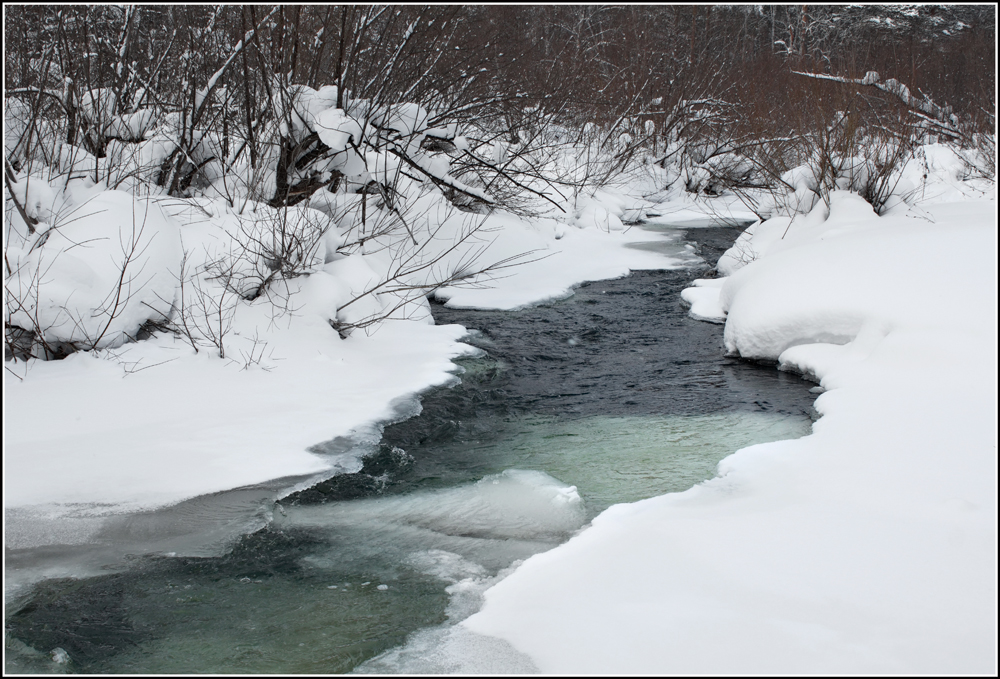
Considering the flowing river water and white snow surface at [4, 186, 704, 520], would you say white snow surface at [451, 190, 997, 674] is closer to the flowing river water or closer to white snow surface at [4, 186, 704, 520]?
the flowing river water

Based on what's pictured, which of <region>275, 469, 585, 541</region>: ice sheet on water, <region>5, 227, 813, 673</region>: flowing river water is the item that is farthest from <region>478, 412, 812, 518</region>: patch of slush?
<region>275, 469, 585, 541</region>: ice sheet on water

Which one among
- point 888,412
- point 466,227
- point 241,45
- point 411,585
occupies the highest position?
point 241,45

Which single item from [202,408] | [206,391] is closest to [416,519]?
[202,408]

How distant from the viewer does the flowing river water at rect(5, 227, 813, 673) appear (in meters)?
3.02

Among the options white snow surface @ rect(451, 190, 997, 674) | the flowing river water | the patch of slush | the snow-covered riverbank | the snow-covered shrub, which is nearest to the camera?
white snow surface @ rect(451, 190, 997, 674)

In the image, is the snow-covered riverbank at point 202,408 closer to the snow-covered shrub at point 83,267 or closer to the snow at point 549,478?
the snow at point 549,478

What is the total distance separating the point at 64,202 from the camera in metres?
6.40

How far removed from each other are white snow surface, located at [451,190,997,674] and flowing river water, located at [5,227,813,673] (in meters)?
0.32

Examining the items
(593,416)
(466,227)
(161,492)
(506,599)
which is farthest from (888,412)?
(466,227)

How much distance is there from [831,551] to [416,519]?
6.37ft

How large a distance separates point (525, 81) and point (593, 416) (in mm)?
7845

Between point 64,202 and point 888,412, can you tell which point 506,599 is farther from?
point 64,202

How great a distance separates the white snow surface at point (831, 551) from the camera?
107 inches

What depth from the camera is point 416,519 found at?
13.3 ft
